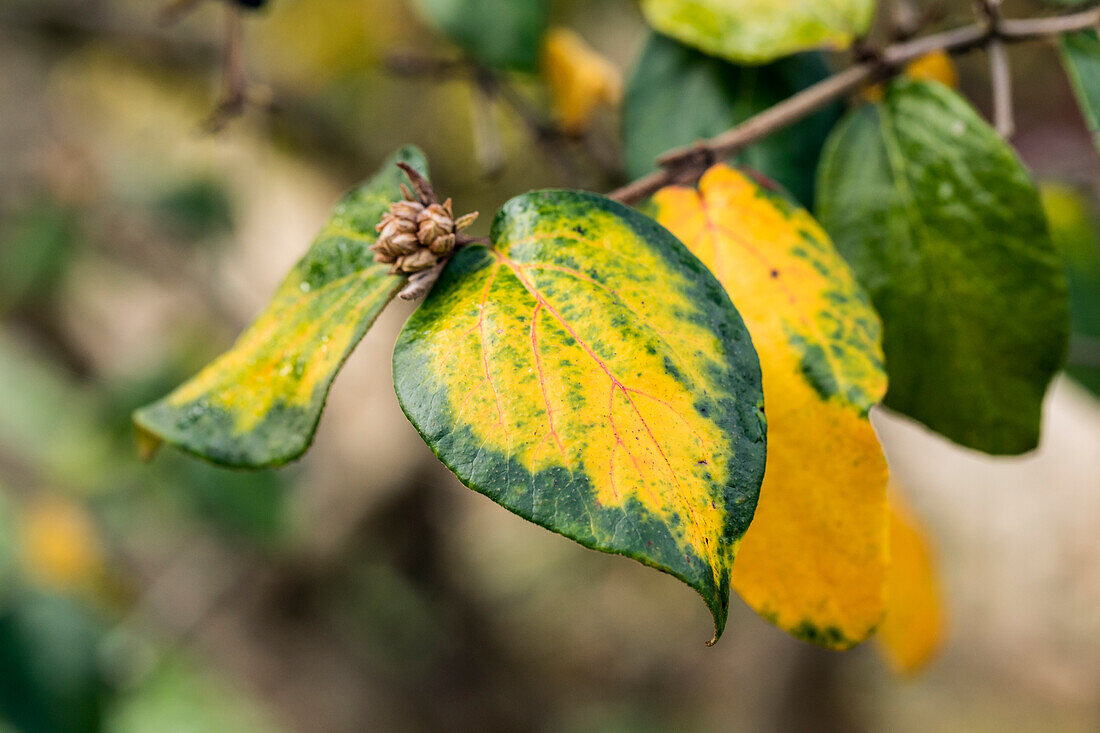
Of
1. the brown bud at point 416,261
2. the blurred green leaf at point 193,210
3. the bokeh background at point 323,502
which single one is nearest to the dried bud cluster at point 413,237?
the brown bud at point 416,261

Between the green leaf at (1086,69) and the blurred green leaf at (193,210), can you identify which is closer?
the green leaf at (1086,69)

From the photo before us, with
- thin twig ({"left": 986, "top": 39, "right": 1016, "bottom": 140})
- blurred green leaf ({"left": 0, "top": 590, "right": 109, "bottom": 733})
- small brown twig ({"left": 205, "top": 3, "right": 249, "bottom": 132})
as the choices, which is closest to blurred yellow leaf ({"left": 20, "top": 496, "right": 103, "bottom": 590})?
blurred green leaf ({"left": 0, "top": 590, "right": 109, "bottom": 733})

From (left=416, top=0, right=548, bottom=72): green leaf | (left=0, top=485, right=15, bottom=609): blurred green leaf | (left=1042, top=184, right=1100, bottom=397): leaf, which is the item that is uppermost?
(left=416, top=0, right=548, bottom=72): green leaf

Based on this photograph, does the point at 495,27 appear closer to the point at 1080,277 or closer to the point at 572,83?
the point at 572,83

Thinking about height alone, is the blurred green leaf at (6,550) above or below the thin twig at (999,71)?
below

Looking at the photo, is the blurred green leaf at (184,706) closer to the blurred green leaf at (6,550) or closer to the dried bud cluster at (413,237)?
the blurred green leaf at (6,550)

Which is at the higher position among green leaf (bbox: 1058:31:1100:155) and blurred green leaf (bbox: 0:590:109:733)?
green leaf (bbox: 1058:31:1100:155)

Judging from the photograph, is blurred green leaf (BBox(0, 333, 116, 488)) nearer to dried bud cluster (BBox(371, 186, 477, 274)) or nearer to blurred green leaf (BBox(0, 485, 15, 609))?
blurred green leaf (BBox(0, 485, 15, 609))
